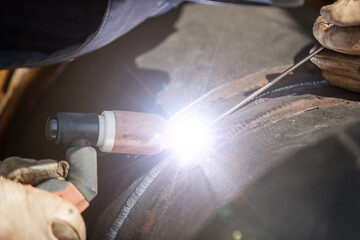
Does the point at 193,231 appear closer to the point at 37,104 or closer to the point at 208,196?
the point at 208,196

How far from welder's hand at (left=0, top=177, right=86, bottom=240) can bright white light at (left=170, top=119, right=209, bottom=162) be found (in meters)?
0.24

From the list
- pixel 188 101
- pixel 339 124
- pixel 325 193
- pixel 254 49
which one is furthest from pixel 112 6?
pixel 325 193

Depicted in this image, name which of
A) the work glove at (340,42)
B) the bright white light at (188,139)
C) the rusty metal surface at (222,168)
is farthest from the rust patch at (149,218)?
the work glove at (340,42)

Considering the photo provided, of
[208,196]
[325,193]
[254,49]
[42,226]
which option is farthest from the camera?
[254,49]

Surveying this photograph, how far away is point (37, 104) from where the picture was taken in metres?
0.90

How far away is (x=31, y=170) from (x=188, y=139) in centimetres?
31

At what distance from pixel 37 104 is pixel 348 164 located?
0.86 meters

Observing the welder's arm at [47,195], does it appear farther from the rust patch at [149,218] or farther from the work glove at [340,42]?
the work glove at [340,42]

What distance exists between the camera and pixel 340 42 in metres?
0.69

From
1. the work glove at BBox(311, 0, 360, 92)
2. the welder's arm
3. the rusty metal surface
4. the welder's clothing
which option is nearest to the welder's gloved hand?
the welder's arm

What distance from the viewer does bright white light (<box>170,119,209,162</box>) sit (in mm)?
660

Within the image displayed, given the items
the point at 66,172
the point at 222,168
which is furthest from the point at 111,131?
the point at 222,168

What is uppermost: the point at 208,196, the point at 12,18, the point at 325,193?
the point at 12,18

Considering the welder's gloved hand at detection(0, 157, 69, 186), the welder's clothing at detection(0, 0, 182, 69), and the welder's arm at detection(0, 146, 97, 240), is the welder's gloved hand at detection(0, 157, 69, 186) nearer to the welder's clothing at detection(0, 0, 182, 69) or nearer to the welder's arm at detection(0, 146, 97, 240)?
the welder's arm at detection(0, 146, 97, 240)
